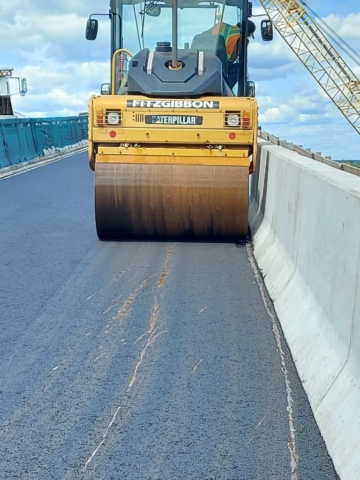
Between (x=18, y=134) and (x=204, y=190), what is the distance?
13893mm

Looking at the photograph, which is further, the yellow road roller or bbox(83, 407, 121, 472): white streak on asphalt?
the yellow road roller

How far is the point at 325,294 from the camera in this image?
4.59m

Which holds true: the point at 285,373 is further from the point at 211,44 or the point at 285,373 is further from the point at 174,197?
the point at 211,44

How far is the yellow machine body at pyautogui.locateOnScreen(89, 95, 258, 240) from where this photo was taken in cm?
847

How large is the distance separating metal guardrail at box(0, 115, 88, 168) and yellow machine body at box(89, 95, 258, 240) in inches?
429

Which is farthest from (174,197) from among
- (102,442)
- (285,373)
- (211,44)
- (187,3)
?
(102,442)

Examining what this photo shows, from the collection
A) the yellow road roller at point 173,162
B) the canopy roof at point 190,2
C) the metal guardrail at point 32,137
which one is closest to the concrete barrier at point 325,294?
the yellow road roller at point 173,162

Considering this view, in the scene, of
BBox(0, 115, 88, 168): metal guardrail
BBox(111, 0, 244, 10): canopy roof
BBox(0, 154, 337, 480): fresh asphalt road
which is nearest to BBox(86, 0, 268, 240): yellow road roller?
BBox(0, 154, 337, 480): fresh asphalt road

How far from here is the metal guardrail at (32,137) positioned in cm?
1967

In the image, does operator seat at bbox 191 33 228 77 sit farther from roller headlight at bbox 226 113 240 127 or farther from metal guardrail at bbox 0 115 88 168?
metal guardrail at bbox 0 115 88 168

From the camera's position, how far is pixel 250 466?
11.3 ft

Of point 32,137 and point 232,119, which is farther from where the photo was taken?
point 32,137

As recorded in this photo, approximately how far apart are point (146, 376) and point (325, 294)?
122 centimetres

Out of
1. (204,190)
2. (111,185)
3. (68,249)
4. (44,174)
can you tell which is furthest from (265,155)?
(44,174)
